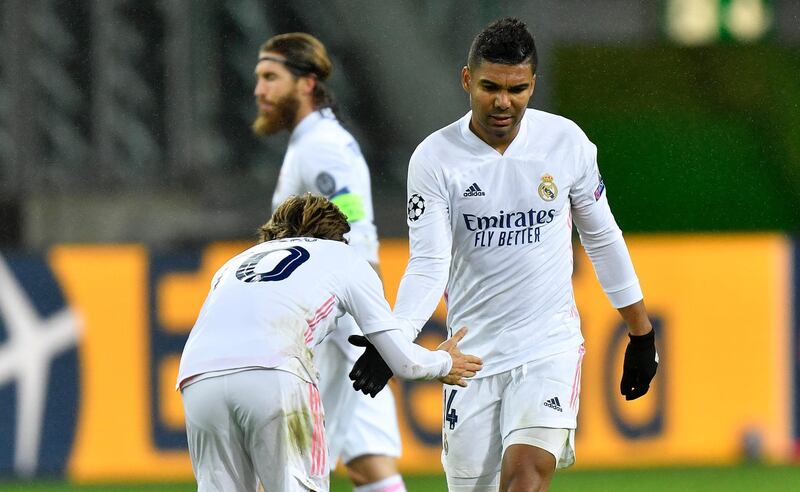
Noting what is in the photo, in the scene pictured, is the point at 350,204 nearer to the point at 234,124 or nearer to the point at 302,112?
the point at 302,112

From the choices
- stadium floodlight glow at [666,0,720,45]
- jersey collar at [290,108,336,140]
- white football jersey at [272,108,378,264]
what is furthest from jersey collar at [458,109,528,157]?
stadium floodlight glow at [666,0,720,45]

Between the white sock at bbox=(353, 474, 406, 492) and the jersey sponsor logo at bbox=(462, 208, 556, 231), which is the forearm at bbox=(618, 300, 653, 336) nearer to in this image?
the jersey sponsor logo at bbox=(462, 208, 556, 231)

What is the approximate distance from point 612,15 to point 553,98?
2083 millimetres

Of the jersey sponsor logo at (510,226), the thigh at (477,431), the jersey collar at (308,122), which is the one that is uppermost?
the jersey collar at (308,122)

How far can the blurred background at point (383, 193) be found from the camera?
8.45 metres

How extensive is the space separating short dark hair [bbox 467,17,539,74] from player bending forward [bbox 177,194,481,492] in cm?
76

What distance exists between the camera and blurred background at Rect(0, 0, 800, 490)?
8.45 metres

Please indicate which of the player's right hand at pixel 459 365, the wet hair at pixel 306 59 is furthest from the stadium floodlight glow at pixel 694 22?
the player's right hand at pixel 459 365

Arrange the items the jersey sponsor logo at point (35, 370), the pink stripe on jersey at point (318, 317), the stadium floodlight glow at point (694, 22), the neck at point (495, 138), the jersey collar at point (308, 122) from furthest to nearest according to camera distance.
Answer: the stadium floodlight glow at point (694, 22) → the jersey sponsor logo at point (35, 370) → the jersey collar at point (308, 122) → the neck at point (495, 138) → the pink stripe on jersey at point (318, 317)

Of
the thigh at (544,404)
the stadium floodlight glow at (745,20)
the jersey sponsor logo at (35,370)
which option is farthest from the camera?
the stadium floodlight glow at (745,20)

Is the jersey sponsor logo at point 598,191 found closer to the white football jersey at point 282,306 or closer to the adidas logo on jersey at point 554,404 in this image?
the adidas logo on jersey at point 554,404

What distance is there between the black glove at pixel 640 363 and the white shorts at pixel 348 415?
1163 millimetres

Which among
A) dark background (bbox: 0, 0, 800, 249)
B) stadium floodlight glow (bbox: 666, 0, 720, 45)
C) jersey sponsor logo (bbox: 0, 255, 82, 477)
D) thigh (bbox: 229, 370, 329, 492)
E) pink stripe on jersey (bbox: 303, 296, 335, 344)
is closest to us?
thigh (bbox: 229, 370, 329, 492)

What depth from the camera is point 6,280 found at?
8.53 meters
